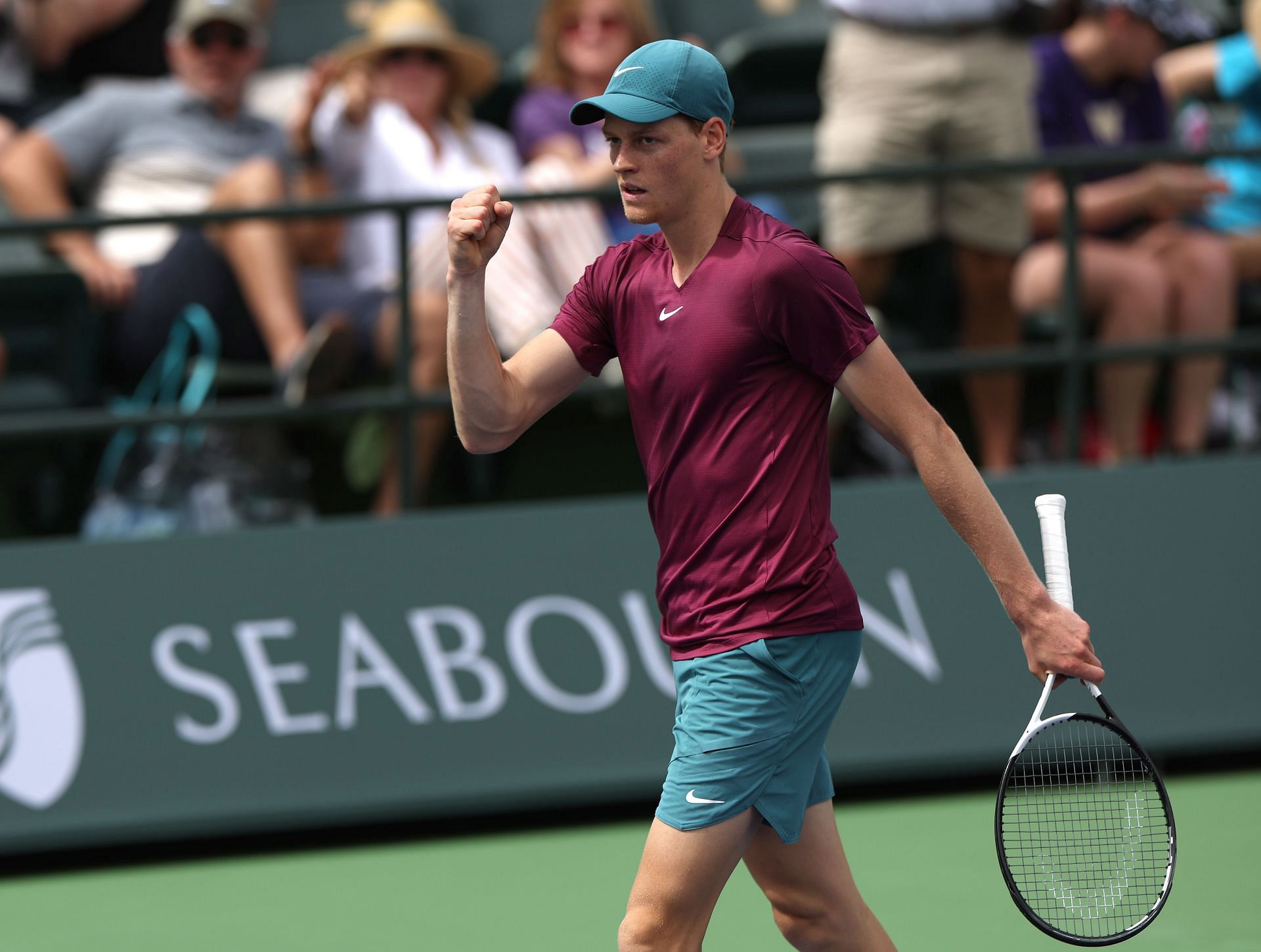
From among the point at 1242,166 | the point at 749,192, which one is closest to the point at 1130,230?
the point at 1242,166

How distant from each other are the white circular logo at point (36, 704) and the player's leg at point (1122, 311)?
3.63 meters

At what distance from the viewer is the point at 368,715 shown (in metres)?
5.48

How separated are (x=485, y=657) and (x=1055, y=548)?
2.75 m

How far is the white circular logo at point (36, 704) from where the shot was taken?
533 cm

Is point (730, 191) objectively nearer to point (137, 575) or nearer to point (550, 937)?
point (550, 937)

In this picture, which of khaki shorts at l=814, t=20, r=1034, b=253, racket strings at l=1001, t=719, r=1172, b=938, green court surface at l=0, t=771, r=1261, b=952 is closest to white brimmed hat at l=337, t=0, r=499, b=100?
khaki shorts at l=814, t=20, r=1034, b=253

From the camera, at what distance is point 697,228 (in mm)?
3061

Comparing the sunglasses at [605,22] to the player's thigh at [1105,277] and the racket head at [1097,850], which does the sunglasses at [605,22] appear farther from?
the racket head at [1097,850]

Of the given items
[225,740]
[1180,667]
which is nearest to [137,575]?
[225,740]

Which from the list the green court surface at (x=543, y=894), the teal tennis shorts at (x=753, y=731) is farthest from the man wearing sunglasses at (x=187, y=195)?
the teal tennis shorts at (x=753, y=731)

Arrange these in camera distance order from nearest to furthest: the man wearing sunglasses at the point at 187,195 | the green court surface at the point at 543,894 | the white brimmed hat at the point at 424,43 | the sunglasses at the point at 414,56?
the green court surface at the point at 543,894 → the man wearing sunglasses at the point at 187,195 → the white brimmed hat at the point at 424,43 → the sunglasses at the point at 414,56

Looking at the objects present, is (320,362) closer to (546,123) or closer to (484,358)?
(546,123)

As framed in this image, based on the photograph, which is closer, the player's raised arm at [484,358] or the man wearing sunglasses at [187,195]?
the player's raised arm at [484,358]

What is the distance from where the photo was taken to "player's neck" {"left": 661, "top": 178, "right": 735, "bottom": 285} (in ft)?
10.00
